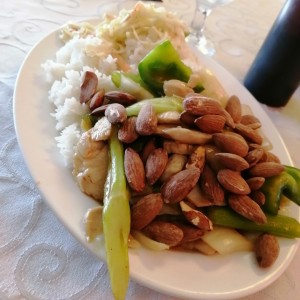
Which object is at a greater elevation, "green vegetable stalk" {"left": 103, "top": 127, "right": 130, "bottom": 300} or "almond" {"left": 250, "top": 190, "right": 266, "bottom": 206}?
"almond" {"left": 250, "top": 190, "right": 266, "bottom": 206}

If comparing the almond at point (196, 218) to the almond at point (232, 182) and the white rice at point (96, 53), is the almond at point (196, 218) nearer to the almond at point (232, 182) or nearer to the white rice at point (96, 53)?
the almond at point (232, 182)

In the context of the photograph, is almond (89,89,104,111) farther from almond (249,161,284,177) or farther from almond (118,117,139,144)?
almond (249,161,284,177)

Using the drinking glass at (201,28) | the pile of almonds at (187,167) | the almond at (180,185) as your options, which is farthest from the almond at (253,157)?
the drinking glass at (201,28)

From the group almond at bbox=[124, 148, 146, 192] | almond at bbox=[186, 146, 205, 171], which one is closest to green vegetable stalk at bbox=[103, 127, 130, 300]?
almond at bbox=[124, 148, 146, 192]

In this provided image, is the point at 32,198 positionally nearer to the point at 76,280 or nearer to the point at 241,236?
the point at 76,280

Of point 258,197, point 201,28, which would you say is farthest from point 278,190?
point 201,28

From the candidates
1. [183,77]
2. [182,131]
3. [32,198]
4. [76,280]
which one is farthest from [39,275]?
[183,77]
